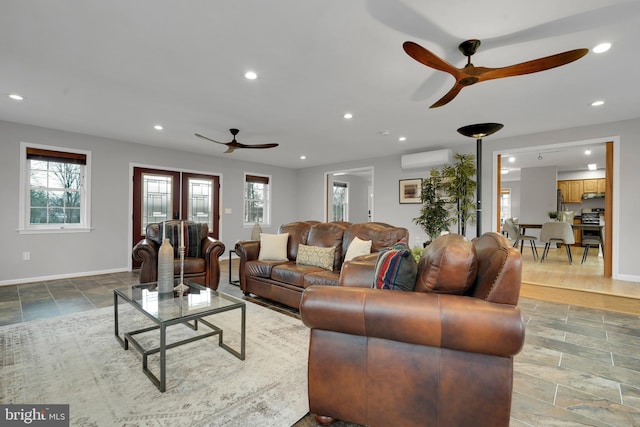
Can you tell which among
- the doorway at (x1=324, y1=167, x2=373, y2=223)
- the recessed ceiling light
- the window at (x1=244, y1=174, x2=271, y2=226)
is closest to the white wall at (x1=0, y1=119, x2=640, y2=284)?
the window at (x1=244, y1=174, x2=271, y2=226)

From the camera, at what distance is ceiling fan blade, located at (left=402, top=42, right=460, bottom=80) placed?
1.85 meters

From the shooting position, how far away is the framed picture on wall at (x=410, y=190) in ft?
20.4

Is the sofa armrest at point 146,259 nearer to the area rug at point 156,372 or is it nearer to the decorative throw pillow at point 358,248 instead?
the area rug at point 156,372

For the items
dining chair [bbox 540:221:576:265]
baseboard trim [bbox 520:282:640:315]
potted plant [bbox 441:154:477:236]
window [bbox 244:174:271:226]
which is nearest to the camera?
baseboard trim [bbox 520:282:640:315]

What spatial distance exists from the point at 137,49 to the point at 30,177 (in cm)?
381

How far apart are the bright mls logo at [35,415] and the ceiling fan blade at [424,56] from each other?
289 centimetres

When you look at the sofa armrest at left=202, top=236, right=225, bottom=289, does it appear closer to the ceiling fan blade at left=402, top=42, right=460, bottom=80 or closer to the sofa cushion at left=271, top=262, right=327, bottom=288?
the sofa cushion at left=271, top=262, right=327, bottom=288

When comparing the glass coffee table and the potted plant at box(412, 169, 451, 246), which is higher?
the potted plant at box(412, 169, 451, 246)

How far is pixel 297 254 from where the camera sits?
12.6 ft

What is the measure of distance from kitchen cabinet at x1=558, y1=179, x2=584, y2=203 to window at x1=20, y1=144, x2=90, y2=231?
12.3m

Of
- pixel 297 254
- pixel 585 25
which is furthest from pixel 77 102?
pixel 585 25

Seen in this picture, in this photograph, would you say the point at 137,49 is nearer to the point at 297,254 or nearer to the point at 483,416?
the point at 297,254

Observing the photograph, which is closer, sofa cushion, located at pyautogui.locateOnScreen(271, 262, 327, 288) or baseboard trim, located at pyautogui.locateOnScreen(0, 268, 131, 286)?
sofa cushion, located at pyautogui.locateOnScreen(271, 262, 327, 288)

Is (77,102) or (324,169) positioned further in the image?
(324,169)
